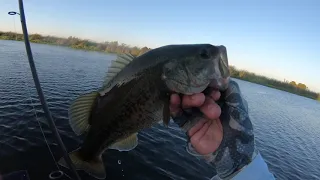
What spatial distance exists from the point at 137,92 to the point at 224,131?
3.67 feet

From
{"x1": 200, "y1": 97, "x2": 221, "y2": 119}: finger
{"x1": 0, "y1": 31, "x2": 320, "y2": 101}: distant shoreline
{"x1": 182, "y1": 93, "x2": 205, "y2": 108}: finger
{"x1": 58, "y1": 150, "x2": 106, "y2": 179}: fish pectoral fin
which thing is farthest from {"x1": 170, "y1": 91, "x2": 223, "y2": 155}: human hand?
{"x1": 0, "y1": 31, "x2": 320, "y2": 101}: distant shoreline

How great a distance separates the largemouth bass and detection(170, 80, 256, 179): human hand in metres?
0.19

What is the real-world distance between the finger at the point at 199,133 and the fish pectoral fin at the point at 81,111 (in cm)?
131

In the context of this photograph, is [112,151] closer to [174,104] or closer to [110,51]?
[174,104]

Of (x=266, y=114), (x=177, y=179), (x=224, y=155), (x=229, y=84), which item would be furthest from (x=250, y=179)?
(x=266, y=114)

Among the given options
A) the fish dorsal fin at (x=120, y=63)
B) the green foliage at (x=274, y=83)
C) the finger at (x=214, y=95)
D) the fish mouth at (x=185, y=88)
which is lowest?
the green foliage at (x=274, y=83)

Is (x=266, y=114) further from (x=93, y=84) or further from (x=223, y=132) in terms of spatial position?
(x=223, y=132)

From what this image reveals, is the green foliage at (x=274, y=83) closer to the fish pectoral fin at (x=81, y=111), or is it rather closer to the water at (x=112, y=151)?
the water at (x=112, y=151)

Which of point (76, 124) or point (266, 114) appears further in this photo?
point (266, 114)

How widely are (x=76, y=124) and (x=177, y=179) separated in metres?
9.17

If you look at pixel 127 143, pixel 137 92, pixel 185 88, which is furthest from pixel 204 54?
pixel 127 143

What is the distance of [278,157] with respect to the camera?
60.4 feet

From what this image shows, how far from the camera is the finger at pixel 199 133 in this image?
9.51ft

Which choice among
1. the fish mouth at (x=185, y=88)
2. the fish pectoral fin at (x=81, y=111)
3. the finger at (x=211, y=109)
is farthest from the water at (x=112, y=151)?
the finger at (x=211, y=109)
